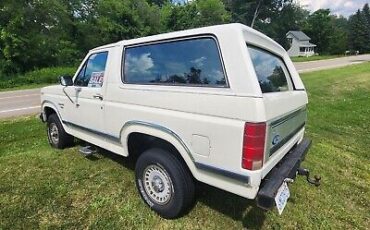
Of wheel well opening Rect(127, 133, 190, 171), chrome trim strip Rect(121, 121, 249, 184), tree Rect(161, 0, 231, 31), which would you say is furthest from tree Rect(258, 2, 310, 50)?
chrome trim strip Rect(121, 121, 249, 184)

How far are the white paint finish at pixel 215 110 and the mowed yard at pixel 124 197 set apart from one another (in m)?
0.75

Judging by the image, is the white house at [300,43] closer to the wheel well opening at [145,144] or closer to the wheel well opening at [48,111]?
the wheel well opening at [48,111]

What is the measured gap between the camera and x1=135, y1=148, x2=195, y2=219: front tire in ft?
10.1

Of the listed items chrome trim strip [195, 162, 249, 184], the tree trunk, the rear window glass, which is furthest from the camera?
the tree trunk

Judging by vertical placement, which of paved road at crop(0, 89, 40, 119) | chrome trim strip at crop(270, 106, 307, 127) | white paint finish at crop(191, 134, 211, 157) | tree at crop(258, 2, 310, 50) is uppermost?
tree at crop(258, 2, 310, 50)

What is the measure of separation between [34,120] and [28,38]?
659 inches

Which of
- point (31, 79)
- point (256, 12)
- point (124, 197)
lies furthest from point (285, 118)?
point (256, 12)

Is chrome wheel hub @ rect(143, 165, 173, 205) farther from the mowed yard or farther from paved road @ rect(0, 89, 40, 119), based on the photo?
paved road @ rect(0, 89, 40, 119)

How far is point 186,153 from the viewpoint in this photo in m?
2.90

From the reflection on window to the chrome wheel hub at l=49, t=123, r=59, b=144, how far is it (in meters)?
2.45

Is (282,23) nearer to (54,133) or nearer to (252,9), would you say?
(252,9)

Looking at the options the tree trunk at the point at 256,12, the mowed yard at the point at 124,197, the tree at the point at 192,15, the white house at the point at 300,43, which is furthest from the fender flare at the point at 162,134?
the white house at the point at 300,43

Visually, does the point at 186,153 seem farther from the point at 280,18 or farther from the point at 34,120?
the point at 280,18

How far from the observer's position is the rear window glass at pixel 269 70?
303cm
